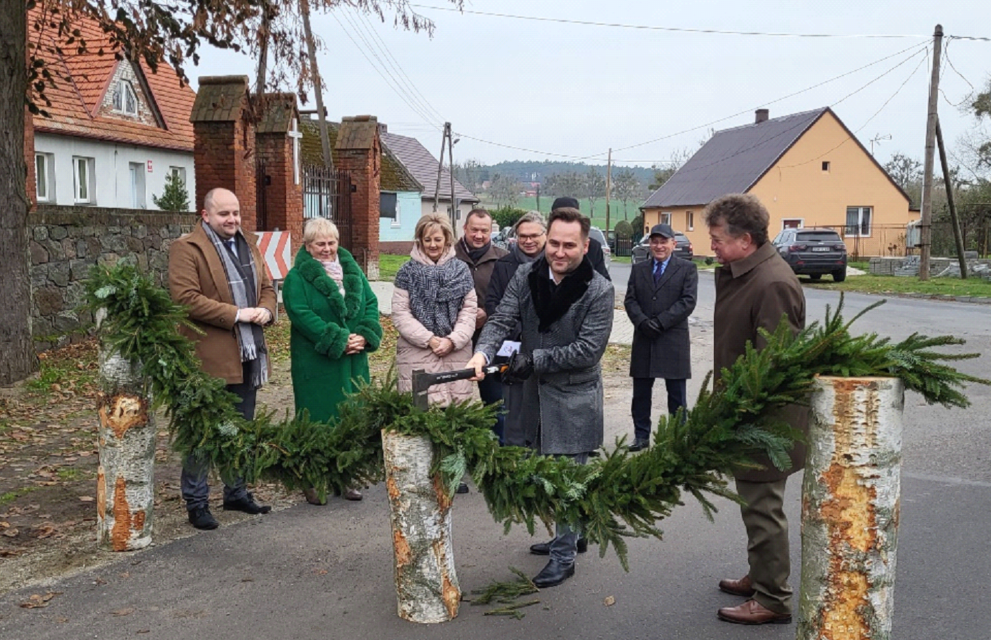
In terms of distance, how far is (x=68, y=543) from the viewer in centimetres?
552

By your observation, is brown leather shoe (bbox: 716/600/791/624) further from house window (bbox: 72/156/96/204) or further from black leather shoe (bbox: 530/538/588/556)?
house window (bbox: 72/156/96/204)

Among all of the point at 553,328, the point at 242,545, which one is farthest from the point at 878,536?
the point at 242,545

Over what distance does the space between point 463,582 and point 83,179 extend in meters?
28.6

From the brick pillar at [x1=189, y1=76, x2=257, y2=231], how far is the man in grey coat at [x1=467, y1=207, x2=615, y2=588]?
10131mm

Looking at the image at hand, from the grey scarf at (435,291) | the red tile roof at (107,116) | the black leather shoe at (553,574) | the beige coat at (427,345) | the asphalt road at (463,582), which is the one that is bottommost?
the asphalt road at (463,582)

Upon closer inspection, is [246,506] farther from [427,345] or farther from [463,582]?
[463,582]

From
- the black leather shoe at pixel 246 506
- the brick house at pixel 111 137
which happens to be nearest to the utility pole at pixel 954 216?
the brick house at pixel 111 137

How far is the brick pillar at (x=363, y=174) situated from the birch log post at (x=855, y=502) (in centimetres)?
1700

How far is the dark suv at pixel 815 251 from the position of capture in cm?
2739

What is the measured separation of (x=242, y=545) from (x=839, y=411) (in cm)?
355

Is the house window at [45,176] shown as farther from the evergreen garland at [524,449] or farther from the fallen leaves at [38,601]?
the fallen leaves at [38,601]

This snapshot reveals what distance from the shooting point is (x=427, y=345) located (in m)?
6.16

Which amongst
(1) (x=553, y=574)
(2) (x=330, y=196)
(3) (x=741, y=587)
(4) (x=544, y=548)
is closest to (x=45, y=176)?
(2) (x=330, y=196)

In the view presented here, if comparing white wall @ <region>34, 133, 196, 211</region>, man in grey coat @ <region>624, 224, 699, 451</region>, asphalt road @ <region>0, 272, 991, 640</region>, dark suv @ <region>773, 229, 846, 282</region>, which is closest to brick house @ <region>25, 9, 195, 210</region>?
white wall @ <region>34, 133, 196, 211</region>
